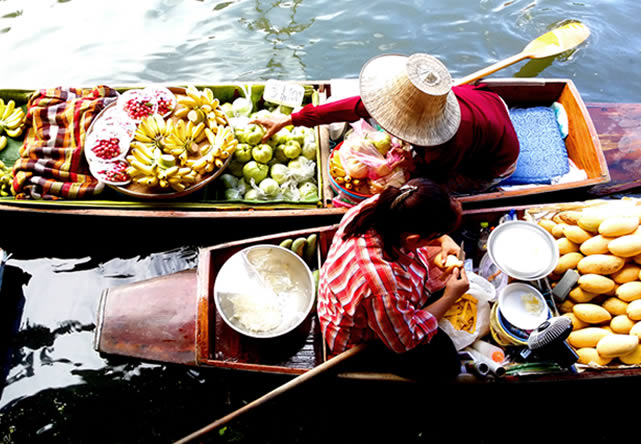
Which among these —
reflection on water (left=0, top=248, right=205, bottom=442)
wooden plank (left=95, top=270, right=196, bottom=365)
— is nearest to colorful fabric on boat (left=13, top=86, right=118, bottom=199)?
reflection on water (left=0, top=248, right=205, bottom=442)

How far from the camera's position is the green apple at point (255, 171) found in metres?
3.17

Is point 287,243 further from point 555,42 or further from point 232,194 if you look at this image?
point 555,42

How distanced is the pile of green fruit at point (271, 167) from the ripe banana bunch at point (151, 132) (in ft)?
1.69

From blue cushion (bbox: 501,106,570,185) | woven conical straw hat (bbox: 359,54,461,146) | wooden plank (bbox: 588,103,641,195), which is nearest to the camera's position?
woven conical straw hat (bbox: 359,54,461,146)

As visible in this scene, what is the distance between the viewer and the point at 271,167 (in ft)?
10.8

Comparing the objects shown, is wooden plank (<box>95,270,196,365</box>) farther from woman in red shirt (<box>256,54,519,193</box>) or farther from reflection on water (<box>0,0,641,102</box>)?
reflection on water (<box>0,0,641,102</box>)

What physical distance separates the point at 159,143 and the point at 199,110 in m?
0.39

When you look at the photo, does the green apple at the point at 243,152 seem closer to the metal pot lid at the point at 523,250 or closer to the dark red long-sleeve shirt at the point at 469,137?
the dark red long-sleeve shirt at the point at 469,137

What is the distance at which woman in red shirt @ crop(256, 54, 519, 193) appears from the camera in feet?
7.88

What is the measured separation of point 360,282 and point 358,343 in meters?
0.57

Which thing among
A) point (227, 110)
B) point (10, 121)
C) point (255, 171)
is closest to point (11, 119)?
point (10, 121)

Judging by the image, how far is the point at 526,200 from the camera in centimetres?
323

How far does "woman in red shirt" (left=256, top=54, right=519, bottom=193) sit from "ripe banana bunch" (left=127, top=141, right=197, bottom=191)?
713 mm

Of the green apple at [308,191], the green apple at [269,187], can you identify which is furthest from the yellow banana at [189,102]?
the green apple at [308,191]
